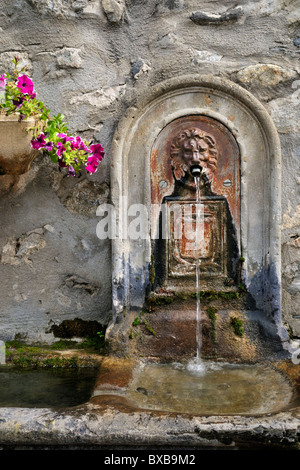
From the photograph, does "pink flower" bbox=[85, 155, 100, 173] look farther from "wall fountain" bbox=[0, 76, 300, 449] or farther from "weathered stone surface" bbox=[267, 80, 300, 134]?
"weathered stone surface" bbox=[267, 80, 300, 134]

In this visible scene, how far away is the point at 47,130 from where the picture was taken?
2.50 m

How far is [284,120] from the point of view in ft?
→ 8.63

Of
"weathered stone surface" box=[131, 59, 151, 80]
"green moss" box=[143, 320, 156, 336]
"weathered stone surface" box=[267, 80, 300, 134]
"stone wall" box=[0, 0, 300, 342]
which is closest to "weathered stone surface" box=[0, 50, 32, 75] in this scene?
"stone wall" box=[0, 0, 300, 342]

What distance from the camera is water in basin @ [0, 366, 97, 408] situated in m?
2.12

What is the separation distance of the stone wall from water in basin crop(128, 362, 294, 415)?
48 centimetres

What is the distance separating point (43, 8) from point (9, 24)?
233 millimetres

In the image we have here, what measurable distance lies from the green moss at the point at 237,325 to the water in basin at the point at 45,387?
2.64ft

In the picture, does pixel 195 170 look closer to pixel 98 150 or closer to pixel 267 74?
pixel 98 150

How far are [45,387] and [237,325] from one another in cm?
108

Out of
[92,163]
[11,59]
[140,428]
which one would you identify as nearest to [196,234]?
[92,163]

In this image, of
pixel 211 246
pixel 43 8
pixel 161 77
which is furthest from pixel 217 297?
pixel 43 8

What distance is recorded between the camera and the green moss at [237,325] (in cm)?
252

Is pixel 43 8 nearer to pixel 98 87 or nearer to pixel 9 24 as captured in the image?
pixel 9 24

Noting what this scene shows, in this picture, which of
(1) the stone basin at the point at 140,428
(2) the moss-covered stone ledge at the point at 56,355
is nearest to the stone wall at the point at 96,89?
(2) the moss-covered stone ledge at the point at 56,355
